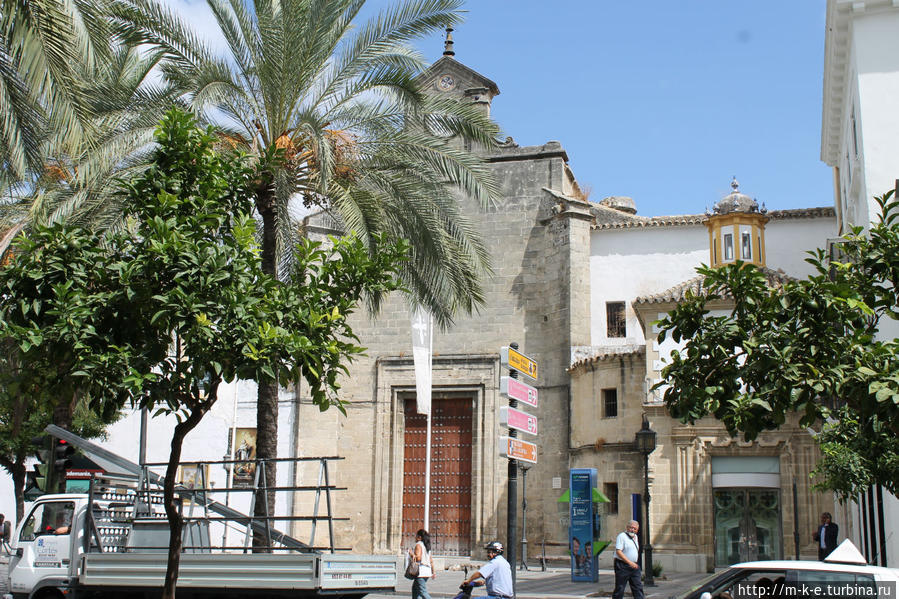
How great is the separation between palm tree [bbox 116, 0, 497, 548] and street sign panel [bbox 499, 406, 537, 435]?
3.11m

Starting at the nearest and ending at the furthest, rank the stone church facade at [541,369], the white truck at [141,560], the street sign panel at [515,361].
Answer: the white truck at [141,560] < the street sign panel at [515,361] < the stone church facade at [541,369]

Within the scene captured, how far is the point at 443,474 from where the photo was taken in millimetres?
28234

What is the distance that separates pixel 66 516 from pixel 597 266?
18.0 m

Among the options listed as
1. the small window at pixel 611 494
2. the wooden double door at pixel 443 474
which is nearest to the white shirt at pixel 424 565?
the small window at pixel 611 494

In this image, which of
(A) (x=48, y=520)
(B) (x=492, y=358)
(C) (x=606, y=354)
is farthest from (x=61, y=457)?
(B) (x=492, y=358)

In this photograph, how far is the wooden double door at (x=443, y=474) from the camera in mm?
27594

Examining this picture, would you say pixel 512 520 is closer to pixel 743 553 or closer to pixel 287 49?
pixel 287 49

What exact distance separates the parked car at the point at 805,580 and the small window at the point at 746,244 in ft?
57.0

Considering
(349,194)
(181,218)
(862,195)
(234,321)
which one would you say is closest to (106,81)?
(349,194)

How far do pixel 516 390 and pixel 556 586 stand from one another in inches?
357

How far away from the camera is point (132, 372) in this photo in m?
8.03

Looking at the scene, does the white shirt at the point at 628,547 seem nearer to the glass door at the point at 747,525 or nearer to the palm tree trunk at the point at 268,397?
the palm tree trunk at the point at 268,397

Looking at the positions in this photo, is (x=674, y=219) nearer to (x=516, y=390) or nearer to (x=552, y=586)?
(x=552, y=586)

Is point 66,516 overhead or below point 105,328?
below
